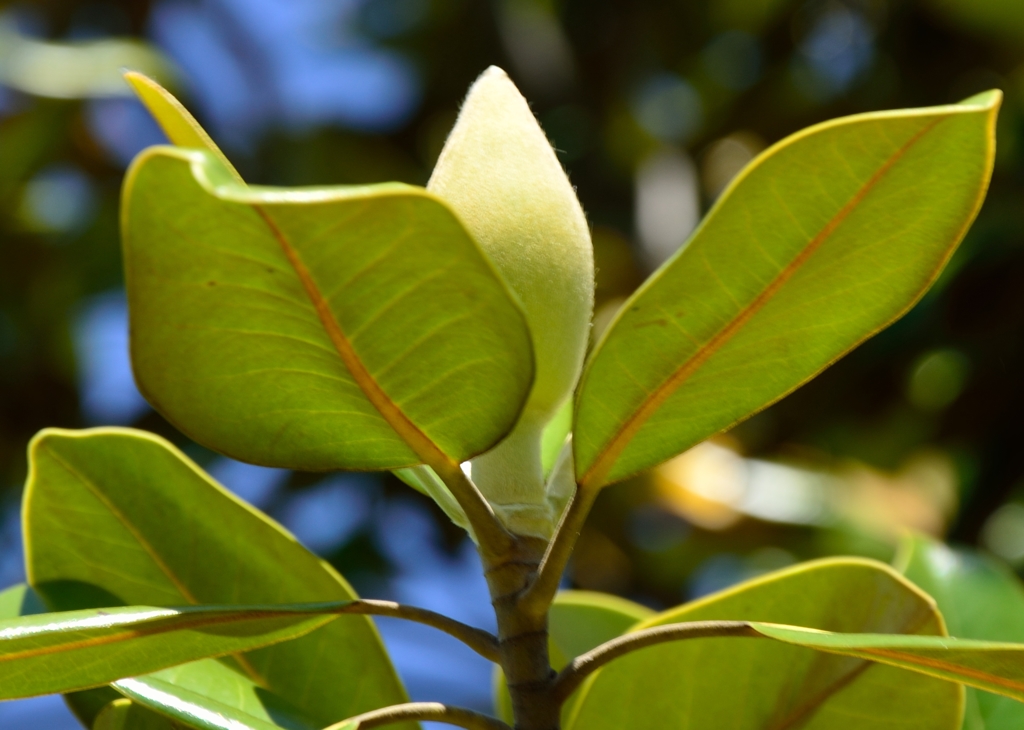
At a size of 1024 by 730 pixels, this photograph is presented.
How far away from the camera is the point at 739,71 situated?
9.12ft

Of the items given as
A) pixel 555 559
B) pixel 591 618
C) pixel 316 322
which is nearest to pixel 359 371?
pixel 316 322

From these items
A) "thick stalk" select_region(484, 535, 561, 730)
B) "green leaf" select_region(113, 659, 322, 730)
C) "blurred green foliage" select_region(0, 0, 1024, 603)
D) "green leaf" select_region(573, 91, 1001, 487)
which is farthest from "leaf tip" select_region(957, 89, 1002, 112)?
"blurred green foliage" select_region(0, 0, 1024, 603)

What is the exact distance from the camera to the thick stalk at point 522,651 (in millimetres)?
591

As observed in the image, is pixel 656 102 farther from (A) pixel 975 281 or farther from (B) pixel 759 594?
(B) pixel 759 594

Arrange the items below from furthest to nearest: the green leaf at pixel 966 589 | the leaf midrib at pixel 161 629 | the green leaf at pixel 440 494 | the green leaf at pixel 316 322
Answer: the green leaf at pixel 966 589 → the green leaf at pixel 440 494 → the leaf midrib at pixel 161 629 → the green leaf at pixel 316 322

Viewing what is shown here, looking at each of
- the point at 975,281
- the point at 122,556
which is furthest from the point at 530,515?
the point at 975,281

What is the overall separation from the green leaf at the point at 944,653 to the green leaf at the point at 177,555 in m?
0.34

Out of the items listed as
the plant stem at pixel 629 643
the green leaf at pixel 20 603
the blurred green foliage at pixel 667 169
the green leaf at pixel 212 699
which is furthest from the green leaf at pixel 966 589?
the blurred green foliage at pixel 667 169

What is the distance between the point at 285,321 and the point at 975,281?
188 cm

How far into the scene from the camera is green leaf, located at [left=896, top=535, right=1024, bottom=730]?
97 centimetres

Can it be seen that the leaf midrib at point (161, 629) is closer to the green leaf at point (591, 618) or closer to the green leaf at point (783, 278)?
the green leaf at point (783, 278)

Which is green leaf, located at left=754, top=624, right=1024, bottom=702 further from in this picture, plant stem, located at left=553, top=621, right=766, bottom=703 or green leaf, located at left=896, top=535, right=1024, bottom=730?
green leaf, located at left=896, top=535, right=1024, bottom=730

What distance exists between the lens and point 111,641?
550 millimetres

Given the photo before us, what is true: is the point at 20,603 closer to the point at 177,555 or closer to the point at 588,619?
the point at 177,555
